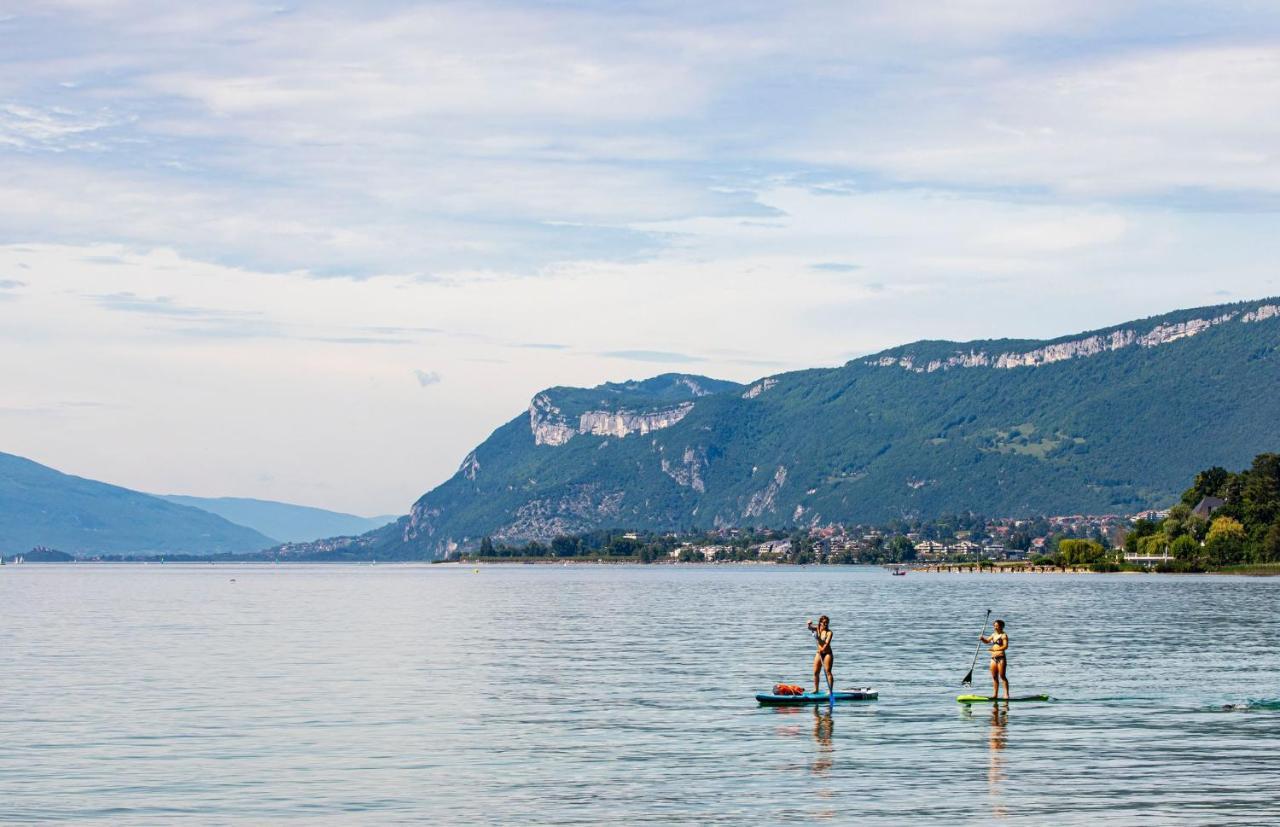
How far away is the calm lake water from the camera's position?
34.2 m

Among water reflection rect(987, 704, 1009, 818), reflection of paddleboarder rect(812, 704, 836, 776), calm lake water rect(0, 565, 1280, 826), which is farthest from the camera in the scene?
reflection of paddleboarder rect(812, 704, 836, 776)

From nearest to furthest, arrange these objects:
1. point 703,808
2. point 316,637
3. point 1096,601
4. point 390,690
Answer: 1. point 703,808
2. point 390,690
3. point 316,637
4. point 1096,601

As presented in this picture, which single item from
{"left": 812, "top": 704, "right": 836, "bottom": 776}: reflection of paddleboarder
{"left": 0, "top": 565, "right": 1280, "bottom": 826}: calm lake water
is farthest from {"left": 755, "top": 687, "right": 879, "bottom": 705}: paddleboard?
{"left": 0, "top": 565, "right": 1280, "bottom": 826}: calm lake water

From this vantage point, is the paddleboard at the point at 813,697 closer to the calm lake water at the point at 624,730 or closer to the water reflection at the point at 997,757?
the calm lake water at the point at 624,730

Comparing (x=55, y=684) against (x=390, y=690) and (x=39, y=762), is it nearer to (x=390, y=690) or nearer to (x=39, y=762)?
(x=390, y=690)

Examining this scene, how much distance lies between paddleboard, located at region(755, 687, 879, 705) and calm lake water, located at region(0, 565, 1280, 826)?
0.59 metres

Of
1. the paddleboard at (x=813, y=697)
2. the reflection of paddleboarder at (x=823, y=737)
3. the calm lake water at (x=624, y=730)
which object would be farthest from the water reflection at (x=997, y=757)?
the paddleboard at (x=813, y=697)

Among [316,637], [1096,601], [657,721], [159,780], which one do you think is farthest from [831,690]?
[1096,601]

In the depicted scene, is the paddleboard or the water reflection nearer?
the water reflection

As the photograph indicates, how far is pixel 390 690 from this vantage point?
58.8 metres

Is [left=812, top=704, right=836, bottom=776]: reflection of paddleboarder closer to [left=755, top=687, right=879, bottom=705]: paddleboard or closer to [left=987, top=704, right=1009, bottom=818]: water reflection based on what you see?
[left=755, top=687, right=879, bottom=705]: paddleboard

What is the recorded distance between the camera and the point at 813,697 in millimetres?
51656

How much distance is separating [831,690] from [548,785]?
56.3 ft

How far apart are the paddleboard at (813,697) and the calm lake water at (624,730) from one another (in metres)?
0.59
